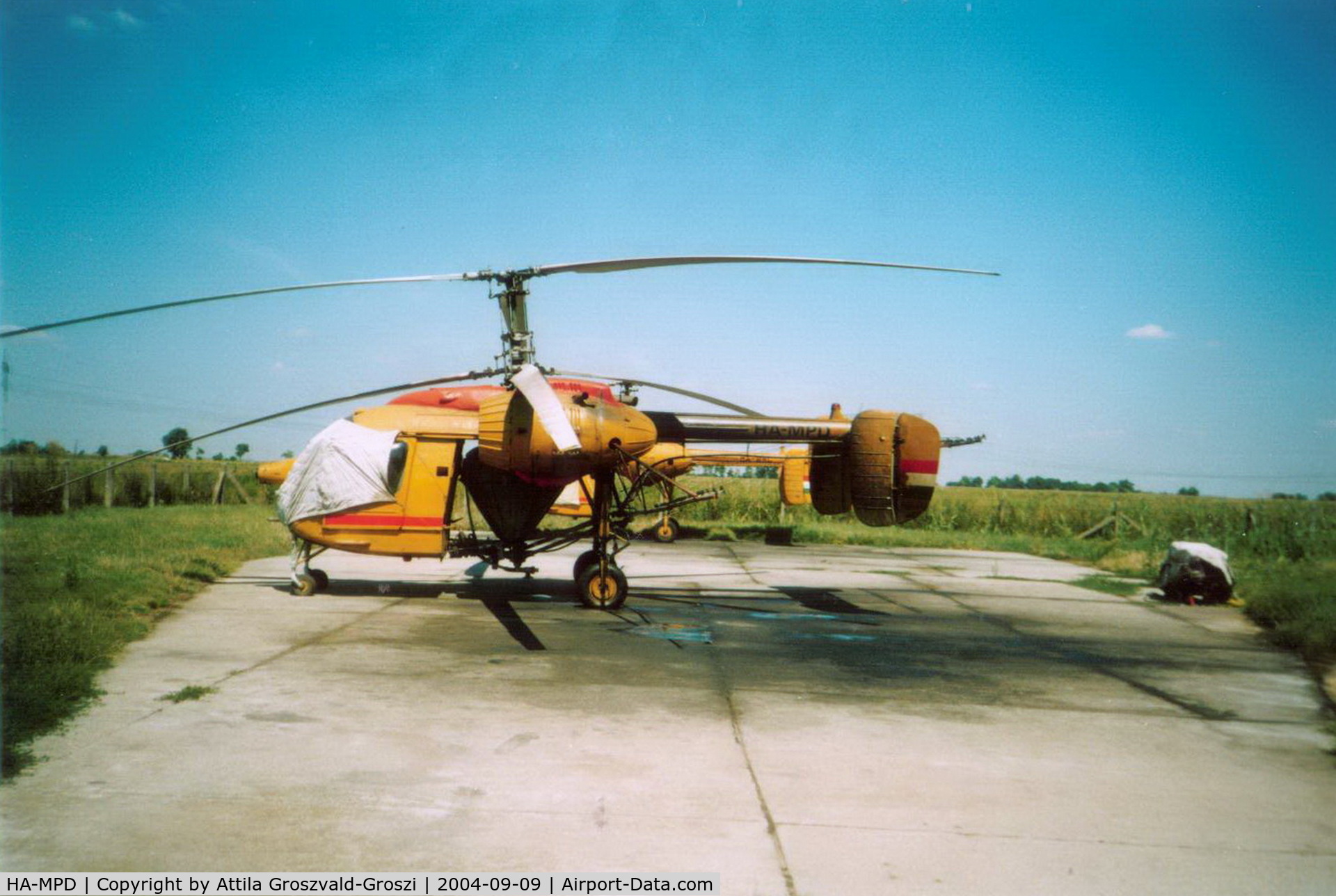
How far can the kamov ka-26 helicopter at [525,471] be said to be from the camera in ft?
35.9

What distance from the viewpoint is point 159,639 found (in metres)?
8.77

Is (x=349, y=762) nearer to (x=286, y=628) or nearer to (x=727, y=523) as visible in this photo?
(x=286, y=628)

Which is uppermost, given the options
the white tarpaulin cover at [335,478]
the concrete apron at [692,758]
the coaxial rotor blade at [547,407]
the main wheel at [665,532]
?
the coaxial rotor blade at [547,407]

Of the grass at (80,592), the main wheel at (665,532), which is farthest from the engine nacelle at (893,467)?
the main wheel at (665,532)

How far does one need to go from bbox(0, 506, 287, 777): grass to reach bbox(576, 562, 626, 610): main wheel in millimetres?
5092

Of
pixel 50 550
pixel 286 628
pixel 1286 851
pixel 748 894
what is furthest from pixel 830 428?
pixel 50 550

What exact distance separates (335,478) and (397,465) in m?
0.80

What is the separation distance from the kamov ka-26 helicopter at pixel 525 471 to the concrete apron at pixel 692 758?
122 centimetres

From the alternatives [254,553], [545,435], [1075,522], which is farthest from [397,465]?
[1075,522]

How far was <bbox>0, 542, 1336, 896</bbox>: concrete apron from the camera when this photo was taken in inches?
168

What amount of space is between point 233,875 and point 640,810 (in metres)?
2.02

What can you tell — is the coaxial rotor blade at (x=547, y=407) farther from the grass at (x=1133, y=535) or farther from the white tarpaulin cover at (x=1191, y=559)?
the white tarpaulin cover at (x=1191, y=559)

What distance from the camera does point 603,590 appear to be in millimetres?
11852

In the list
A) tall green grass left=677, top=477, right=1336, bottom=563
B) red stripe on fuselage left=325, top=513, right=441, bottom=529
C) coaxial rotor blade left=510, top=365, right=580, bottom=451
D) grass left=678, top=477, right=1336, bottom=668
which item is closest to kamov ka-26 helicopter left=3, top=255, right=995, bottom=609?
red stripe on fuselage left=325, top=513, right=441, bottom=529
